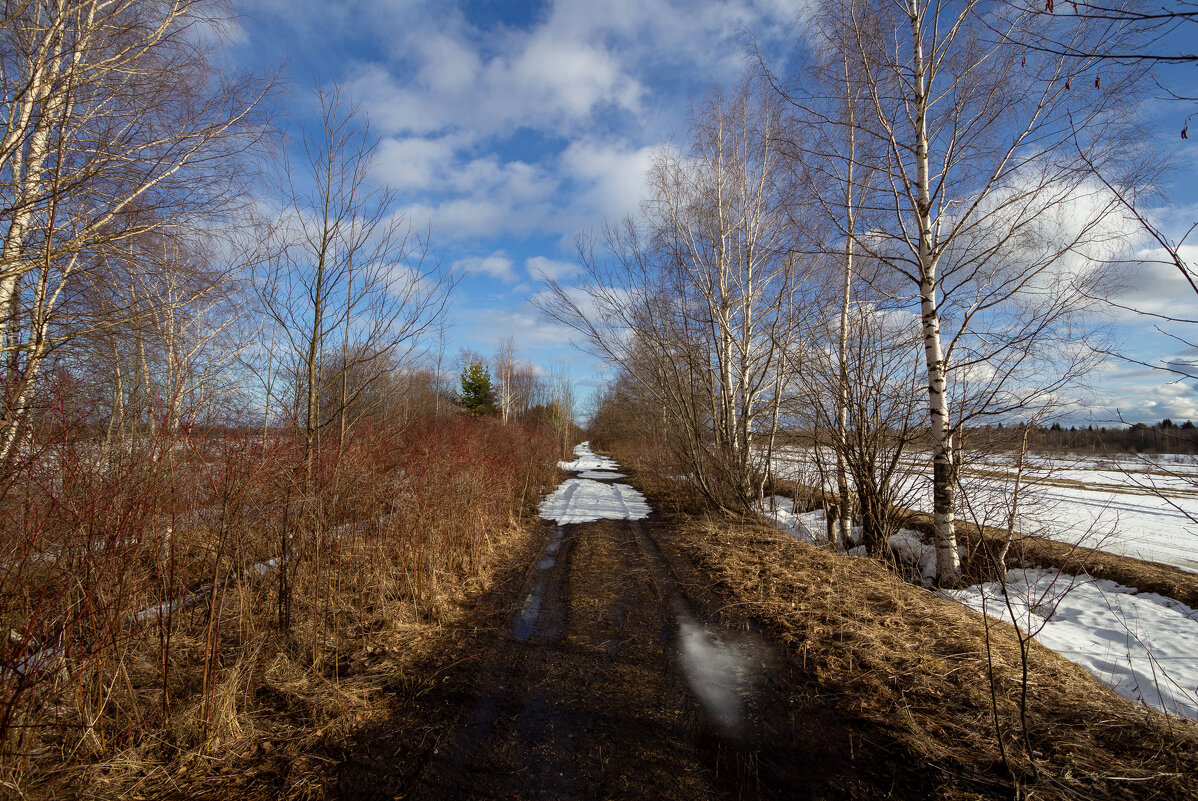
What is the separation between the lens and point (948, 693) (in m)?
3.04

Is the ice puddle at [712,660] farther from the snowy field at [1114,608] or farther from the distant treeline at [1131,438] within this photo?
the distant treeline at [1131,438]

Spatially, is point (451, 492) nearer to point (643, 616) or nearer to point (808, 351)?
point (643, 616)

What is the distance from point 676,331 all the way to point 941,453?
5.25 m

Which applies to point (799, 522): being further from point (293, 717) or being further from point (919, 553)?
point (293, 717)

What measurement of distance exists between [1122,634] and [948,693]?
429cm

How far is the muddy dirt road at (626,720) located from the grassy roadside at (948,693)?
385mm

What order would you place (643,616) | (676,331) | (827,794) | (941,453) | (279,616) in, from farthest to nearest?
(676,331), (941,453), (643,616), (279,616), (827,794)

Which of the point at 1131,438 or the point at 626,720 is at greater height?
the point at 1131,438

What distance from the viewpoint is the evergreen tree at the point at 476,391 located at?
31.4 meters

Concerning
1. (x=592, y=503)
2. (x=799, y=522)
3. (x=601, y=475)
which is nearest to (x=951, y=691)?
(x=799, y=522)

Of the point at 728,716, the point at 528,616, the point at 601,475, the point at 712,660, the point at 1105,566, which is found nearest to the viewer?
the point at 728,716

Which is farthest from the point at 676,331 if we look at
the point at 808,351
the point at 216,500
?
the point at 216,500

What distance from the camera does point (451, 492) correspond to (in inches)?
269

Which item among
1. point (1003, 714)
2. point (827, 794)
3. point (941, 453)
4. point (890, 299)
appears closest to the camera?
point (827, 794)
